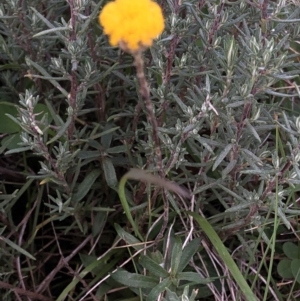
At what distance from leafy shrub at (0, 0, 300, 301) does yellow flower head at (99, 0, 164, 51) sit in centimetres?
54

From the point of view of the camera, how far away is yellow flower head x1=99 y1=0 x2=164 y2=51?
67 centimetres

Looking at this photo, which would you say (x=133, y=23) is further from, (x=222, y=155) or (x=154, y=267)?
(x=154, y=267)

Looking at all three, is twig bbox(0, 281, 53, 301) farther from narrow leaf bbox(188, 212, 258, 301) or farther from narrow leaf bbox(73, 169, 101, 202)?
narrow leaf bbox(188, 212, 258, 301)

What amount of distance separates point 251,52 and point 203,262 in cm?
77

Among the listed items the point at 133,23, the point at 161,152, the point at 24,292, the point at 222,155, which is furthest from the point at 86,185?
the point at 133,23

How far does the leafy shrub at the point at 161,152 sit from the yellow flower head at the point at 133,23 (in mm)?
541

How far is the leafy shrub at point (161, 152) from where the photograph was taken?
132 cm

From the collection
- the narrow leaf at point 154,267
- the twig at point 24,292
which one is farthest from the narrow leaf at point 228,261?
the twig at point 24,292

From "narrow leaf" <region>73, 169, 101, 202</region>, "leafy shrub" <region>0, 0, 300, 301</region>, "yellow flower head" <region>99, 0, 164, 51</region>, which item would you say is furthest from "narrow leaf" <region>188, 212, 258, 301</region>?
"yellow flower head" <region>99, 0, 164, 51</region>

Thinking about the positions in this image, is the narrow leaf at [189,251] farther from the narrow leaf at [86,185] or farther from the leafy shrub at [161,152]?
the narrow leaf at [86,185]

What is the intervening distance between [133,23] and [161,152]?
0.83 meters

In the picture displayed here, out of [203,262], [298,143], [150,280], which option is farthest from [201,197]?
[298,143]

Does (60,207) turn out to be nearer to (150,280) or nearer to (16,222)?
(150,280)

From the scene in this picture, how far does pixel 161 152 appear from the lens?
1.49 metres
